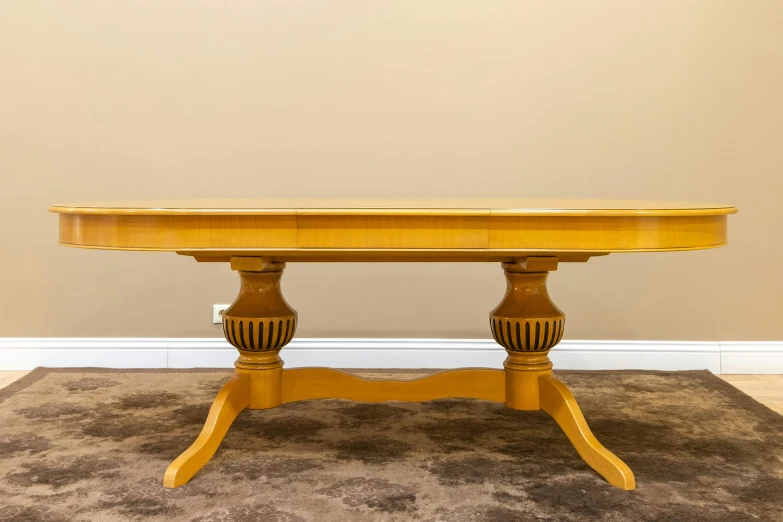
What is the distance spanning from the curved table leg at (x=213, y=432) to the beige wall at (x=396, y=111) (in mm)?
889

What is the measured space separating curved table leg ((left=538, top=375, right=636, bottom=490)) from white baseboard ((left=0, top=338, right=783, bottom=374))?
2.55 feet

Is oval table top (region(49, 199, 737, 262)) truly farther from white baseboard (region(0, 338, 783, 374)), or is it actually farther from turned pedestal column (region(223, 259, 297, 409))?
white baseboard (region(0, 338, 783, 374))

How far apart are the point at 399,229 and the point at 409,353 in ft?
5.17

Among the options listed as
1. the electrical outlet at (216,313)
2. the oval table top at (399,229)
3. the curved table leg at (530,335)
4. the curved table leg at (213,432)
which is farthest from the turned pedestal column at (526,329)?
the electrical outlet at (216,313)

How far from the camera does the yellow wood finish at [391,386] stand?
2.40 metres

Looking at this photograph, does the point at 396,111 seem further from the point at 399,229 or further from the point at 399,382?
the point at 399,229

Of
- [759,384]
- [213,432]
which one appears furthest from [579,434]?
[759,384]

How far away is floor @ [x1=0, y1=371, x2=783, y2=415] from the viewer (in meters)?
2.70

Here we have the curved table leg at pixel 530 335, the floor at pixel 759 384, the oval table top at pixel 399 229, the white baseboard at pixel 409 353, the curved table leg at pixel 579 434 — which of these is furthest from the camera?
the white baseboard at pixel 409 353

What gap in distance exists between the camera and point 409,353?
3096mm

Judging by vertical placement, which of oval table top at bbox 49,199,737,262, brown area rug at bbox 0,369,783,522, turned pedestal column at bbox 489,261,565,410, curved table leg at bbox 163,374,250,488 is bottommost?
brown area rug at bbox 0,369,783,522

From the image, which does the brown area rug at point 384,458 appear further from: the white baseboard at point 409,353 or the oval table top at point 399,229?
the oval table top at point 399,229

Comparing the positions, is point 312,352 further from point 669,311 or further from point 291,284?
point 669,311

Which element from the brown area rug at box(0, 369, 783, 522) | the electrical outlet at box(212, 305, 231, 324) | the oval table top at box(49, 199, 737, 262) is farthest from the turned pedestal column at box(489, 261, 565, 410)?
the electrical outlet at box(212, 305, 231, 324)
